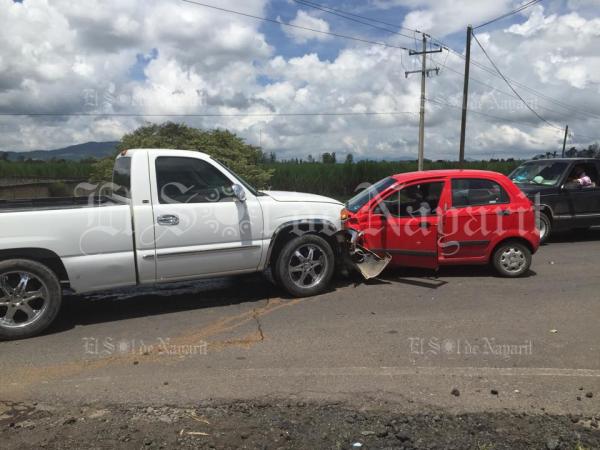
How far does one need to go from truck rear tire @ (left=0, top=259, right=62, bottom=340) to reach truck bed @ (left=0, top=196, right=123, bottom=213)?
82 cm

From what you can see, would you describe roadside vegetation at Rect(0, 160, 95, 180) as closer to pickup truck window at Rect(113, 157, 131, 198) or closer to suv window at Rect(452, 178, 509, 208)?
pickup truck window at Rect(113, 157, 131, 198)

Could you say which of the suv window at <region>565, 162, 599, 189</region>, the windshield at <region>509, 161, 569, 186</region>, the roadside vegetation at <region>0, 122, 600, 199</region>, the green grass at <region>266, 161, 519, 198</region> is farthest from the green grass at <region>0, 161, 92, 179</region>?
the suv window at <region>565, 162, 599, 189</region>

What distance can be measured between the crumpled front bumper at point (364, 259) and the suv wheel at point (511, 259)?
1769mm

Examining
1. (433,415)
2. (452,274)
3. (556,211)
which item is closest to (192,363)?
(433,415)

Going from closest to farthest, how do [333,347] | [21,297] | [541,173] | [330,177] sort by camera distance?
[333,347], [21,297], [541,173], [330,177]

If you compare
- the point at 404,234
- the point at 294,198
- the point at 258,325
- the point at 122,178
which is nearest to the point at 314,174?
the point at 404,234

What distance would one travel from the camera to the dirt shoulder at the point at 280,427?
11.2 feet

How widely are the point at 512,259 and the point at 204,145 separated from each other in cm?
1481

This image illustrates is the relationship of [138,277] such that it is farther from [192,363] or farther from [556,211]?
[556,211]

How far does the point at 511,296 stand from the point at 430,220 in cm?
151

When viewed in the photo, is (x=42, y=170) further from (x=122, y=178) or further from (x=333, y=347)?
(x=333, y=347)

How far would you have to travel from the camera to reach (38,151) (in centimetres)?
2067

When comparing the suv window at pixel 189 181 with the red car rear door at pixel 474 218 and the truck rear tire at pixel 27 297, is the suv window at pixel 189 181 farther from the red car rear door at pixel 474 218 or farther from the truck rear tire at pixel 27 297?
the red car rear door at pixel 474 218

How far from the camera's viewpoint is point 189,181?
630cm
